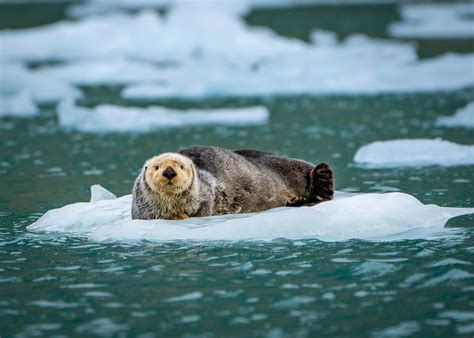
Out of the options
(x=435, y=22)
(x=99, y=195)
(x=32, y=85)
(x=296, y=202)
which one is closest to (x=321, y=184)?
(x=296, y=202)

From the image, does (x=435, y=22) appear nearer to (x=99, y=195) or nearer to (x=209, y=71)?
(x=209, y=71)

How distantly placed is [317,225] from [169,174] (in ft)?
3.29

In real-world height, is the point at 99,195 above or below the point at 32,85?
below

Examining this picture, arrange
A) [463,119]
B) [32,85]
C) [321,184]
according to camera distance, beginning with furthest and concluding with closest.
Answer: [32,85]
[463,119]
[321,184]

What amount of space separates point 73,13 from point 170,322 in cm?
2775

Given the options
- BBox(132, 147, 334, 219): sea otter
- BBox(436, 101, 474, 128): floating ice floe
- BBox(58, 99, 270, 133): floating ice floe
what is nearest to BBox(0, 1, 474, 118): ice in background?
BBox(58, 99, 270, 133): floating ice floe

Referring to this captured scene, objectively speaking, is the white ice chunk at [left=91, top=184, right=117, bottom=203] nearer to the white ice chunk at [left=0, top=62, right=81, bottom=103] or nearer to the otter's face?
the otter's face

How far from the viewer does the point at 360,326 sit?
3963 millimetres

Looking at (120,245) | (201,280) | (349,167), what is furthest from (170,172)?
(349,167)

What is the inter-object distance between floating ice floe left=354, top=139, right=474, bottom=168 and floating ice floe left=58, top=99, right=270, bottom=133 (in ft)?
10.9

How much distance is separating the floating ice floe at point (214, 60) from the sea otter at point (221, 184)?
7.73 m

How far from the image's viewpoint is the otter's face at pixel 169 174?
5.62 metres

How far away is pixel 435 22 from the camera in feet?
78.8

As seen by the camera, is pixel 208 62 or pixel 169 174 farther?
pixel 208 62
